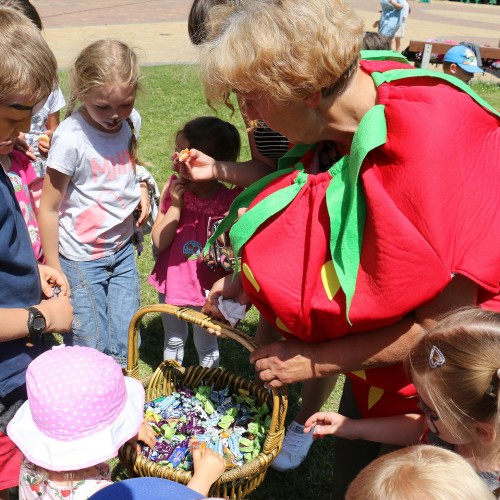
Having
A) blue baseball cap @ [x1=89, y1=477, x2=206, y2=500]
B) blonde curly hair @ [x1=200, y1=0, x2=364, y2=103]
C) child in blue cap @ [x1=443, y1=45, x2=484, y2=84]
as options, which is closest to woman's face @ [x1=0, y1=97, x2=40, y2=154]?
blonde curly hair @ [x1=200, y1=0, x2=364, y2=103]

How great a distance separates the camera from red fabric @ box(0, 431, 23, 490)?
2215mm

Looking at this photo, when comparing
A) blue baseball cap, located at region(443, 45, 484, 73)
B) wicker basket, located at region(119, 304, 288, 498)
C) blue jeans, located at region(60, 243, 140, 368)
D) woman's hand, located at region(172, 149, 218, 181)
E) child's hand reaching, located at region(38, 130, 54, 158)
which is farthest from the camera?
blue baseball cap, located at region(443, 45, 484, 73)

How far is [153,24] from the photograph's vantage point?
50.6ft

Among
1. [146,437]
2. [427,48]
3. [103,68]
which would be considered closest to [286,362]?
[146,437]

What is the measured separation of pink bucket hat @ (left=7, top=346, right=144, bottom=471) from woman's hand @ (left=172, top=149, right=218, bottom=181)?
112cm

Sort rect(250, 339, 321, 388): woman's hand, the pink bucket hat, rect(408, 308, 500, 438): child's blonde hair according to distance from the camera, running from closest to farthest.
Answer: rect(408, 308, 500, 438): child's blonde hair < the pink bucket hat < rect(250, 339, 321, 388): woman's hand

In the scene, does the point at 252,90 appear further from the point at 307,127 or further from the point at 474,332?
the point at 474,332

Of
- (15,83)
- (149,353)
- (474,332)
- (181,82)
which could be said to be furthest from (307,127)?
(181,82)

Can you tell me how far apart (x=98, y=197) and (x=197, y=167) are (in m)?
0.61

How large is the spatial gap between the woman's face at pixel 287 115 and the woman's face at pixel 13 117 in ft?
2.32

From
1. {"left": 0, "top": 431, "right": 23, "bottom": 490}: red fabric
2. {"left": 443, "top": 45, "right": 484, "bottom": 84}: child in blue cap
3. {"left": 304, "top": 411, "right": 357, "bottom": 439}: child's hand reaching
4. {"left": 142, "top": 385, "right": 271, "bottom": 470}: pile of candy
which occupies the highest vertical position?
{"left": 304, "top": 411, "right": 357, "bottom": 439}: child's hand reaching

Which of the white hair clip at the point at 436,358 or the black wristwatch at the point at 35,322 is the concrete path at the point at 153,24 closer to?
the black wristwatch at the point at 35,322

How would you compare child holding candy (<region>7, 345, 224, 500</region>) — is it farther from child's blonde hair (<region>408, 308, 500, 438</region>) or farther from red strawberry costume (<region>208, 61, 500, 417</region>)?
child's blonde hair (<region>408, 308, 500, 438</region>)

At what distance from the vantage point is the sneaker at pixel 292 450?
10.2 feet
